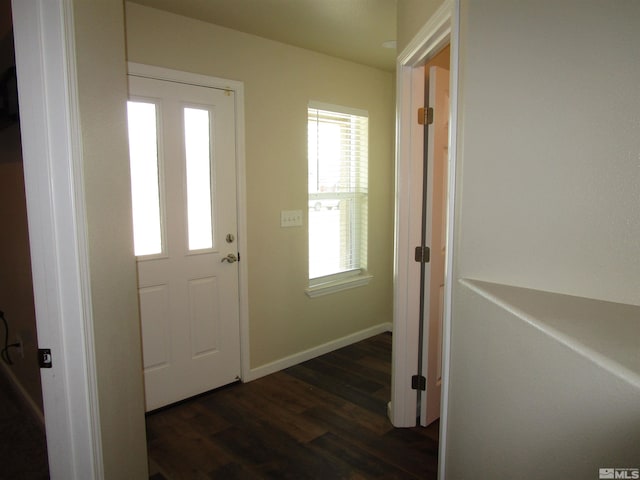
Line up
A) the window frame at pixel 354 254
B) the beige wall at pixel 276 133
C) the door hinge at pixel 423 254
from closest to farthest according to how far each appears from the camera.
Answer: the door hinge at pixel 423 254 → the beige wall at pixel 276 133 → the window frame at pixel 354 254

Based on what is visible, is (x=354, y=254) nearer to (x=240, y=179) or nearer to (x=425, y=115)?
(x=240, y=179)

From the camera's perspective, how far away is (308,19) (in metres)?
2.61

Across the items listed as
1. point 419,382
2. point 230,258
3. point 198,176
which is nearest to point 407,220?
point 419,382

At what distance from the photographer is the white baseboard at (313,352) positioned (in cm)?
311

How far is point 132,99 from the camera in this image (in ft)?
7.90

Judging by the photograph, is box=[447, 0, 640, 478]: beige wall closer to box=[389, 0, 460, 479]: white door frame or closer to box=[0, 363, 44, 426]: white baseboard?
box=[389, 0, 460, 479]: white door frame

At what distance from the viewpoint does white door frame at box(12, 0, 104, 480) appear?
3.38 feet

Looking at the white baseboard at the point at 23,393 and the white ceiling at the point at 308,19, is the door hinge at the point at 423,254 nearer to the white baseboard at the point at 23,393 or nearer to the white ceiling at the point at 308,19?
the white ceiling at the point at 308,19

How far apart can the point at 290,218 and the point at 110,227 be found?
195cm

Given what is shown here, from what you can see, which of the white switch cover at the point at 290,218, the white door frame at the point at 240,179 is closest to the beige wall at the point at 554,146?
the white door frame at the point at 240,179

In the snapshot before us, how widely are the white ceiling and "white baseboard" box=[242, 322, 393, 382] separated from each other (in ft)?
7.97

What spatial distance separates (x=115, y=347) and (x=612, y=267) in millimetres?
1413

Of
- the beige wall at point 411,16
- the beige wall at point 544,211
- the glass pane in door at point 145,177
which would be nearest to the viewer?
the beige wall at point 544,211

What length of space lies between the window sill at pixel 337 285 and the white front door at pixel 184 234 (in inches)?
28.7
